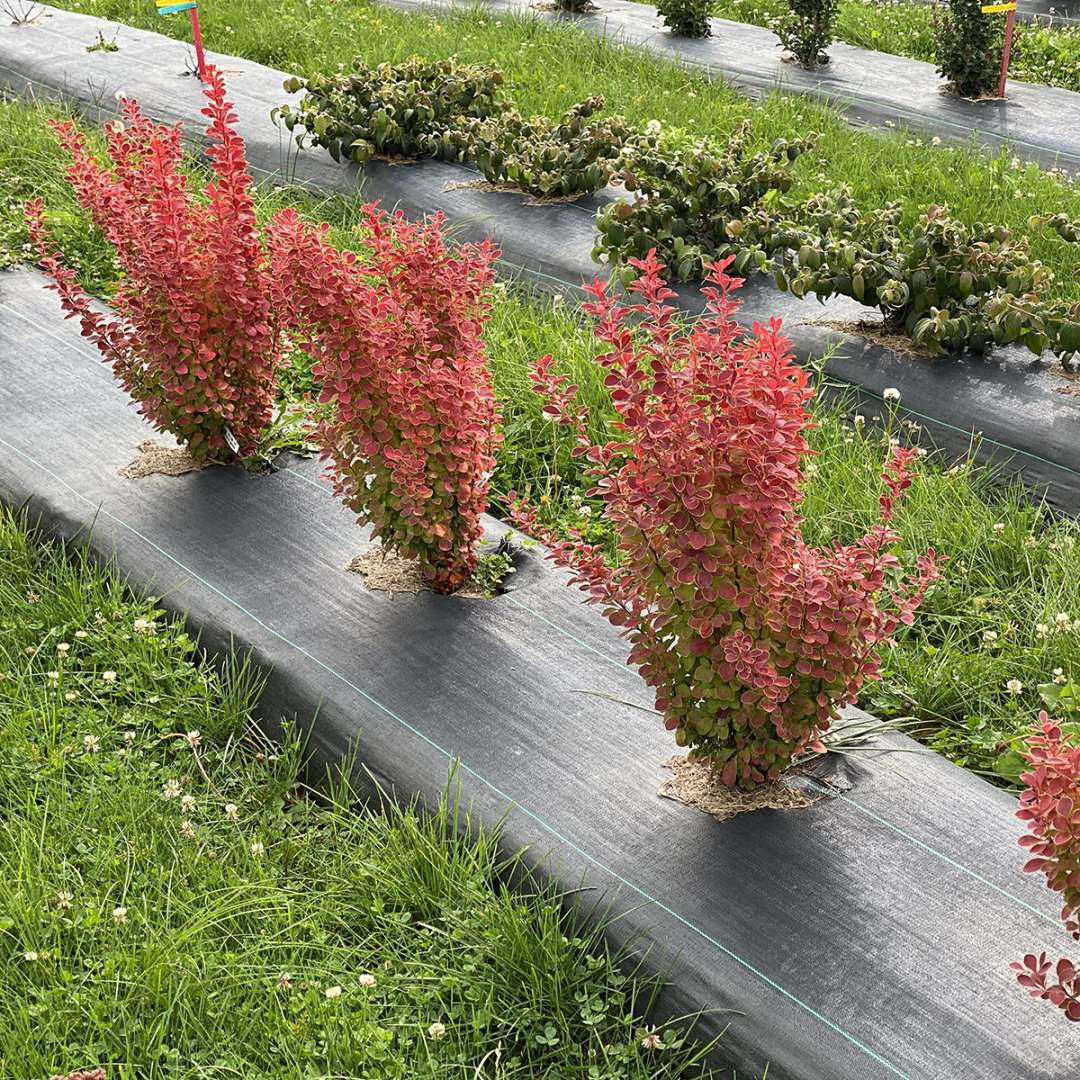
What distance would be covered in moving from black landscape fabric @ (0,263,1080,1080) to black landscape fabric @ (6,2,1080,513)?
140cm

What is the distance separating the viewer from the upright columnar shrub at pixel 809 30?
765 centimetres

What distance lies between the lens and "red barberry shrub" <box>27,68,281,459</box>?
3.50 meters

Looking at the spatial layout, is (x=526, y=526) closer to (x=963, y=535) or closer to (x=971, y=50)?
(x=963, y=535)

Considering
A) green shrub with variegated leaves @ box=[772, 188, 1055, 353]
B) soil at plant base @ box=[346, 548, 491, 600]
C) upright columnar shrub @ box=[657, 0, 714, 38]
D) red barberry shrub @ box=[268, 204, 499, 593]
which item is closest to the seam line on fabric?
soil at plant base @ box=[346, 548, 491, 600]

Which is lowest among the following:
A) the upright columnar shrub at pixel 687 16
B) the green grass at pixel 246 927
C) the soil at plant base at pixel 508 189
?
the green grass at pixel 246 927

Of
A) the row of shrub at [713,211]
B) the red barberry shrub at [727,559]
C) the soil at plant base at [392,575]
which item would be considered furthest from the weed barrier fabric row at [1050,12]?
the red barberry shrub at [727,559]

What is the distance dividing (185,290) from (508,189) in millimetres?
2306

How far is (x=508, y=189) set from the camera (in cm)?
554

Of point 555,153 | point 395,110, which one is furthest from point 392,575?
point 395,110

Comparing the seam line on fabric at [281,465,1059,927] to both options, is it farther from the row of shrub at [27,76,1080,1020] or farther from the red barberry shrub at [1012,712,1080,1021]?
the red barberry shrub at [1012,712,1080,1021]

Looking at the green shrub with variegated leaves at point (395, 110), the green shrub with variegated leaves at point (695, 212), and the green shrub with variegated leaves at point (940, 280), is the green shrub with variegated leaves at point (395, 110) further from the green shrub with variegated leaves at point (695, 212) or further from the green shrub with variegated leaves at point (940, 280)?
the green shrub with variegated leaves at point (940, 280)

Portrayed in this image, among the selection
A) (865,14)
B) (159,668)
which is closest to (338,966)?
(159,668)

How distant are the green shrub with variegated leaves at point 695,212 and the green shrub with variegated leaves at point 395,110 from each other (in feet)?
3.76

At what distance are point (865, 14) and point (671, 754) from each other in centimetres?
746
